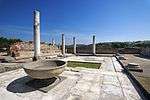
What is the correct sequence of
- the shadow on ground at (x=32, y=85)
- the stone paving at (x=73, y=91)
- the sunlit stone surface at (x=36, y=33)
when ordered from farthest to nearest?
the sunlit stone surface at (x=36, y=33) < the shadow on ground at (x=32, y=85) < the stone paving at (x=73, y=91)

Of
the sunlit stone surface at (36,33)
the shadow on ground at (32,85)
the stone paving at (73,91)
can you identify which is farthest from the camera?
the sunlit stone surface at (36,33)

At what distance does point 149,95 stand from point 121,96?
705 mm

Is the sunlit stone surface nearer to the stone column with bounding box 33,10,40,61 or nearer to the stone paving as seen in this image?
the stone column with bounding box 33,10,40,61

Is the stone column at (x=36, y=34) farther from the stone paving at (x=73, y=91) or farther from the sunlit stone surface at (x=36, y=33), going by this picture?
the stone paving at (x=73, y=91)

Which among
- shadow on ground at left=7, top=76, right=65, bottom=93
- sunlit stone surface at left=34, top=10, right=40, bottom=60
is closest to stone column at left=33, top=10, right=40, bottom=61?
sunlit stone surface at left=34, top=10, right=40, bottom=60

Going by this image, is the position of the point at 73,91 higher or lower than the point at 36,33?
lower

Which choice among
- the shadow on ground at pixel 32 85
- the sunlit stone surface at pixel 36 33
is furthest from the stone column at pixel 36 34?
the shadow on ground at pixel 32 85

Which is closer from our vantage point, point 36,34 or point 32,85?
point 32,85

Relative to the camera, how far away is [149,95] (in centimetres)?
380

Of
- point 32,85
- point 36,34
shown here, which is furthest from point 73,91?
point 36,34

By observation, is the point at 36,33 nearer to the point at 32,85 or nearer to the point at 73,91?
the point at 32,85

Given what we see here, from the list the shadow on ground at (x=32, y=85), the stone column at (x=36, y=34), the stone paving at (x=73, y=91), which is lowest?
the stone paving at (x=73, y=91)

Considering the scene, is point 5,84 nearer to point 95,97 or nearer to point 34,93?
point 34,93

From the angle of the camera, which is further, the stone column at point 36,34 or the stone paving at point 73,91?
the stone column at point 36,34
